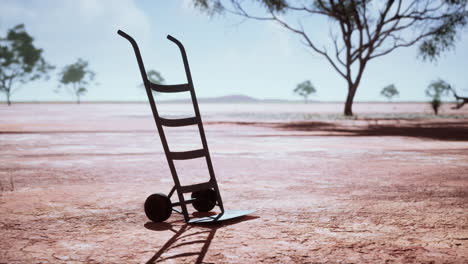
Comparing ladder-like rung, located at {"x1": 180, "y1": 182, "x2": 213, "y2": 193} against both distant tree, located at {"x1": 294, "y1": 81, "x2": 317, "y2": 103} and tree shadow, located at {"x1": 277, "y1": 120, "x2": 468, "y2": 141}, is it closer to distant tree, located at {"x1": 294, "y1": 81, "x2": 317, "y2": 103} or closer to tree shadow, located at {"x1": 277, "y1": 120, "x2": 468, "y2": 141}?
tree shadow, located at {"x1": 277, "y1": 120, "x2": 468, "y2": 141}

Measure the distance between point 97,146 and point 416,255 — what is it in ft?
27.5

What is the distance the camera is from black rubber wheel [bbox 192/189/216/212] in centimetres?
371

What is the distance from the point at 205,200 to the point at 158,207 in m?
0.56

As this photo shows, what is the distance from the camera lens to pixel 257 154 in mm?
8195

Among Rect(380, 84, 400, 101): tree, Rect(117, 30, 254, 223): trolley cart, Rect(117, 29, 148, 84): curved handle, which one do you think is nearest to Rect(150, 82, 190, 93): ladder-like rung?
Rect(117, 30, 254, 223): trolley cart

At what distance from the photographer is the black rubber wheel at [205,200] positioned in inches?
146

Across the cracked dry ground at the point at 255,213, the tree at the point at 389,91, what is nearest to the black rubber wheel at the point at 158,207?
the cracked dry ground at the point at 255,213

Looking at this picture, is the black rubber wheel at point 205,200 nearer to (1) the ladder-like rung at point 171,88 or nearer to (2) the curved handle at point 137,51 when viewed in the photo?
(1) the ladder-like rung at point 171,88

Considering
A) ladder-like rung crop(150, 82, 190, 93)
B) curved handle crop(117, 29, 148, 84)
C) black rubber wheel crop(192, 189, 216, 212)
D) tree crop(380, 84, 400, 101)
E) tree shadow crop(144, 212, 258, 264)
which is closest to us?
tree shadow crop(144, 212, 258, 264)

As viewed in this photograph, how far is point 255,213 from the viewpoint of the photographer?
3.58 m

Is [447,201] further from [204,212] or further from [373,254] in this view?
Result: [204,212]

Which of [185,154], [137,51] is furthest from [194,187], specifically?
[137,51]

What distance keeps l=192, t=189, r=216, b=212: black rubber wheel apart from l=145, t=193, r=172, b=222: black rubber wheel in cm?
46

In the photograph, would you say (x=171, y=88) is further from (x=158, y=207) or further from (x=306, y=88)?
(x=306, y=88)
